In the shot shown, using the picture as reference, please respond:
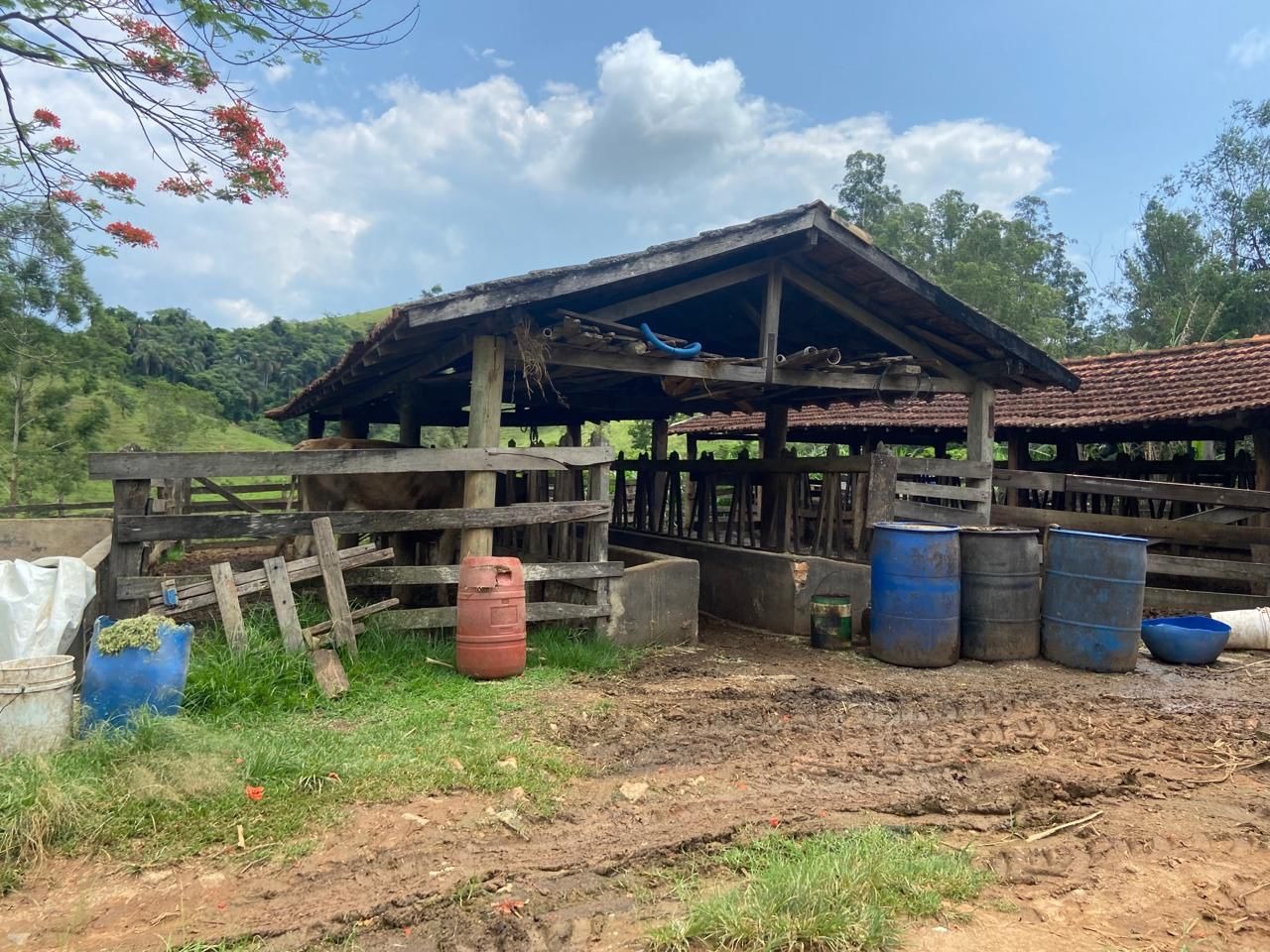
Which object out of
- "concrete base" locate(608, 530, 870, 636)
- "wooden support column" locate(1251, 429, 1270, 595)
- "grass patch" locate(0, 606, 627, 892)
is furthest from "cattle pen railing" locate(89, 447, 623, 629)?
"wooden support column" locate(1251, 429, 1270, 595)

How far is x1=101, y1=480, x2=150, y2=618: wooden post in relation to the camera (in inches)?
202

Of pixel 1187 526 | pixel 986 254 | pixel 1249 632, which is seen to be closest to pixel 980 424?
pixel 1187 526

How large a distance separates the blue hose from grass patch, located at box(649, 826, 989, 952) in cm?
472

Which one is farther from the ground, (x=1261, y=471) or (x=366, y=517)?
(x=1261, y=471)

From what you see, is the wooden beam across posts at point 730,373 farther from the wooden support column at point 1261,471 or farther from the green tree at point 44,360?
the green tree at point 44,360

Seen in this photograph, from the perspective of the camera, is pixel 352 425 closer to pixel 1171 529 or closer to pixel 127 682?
pixel 127 682

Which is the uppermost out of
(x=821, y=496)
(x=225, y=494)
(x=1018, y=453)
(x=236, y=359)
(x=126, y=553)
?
(x=236, y=359)

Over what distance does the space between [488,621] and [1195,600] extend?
8146 mm

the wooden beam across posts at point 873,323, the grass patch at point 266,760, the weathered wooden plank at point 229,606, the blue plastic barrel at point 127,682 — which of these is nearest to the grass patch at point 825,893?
the grass patch at point 266,760

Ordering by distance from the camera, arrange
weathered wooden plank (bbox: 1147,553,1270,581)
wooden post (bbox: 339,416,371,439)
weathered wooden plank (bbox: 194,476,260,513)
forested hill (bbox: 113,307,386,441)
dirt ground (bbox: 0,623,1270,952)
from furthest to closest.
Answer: forested hill (bbox: 113,307,386,441), wooden post (bbox: 339,416,371,439), weathered wooden plank (bbox: 1147,553,1270,581), weathered wooden plank (bbox: 194,476,260,513), dirt ground (bbox: 0,623,1270,952)

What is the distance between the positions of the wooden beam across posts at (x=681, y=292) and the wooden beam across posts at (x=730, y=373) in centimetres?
38

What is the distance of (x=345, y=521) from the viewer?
573cm

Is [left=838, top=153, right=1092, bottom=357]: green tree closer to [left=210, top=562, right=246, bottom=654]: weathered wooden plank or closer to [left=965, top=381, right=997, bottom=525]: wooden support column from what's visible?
[left=965, top=381, right=997, bottom=525]: wooden support column

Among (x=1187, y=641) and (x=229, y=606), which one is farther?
(x=1187, y=641)
